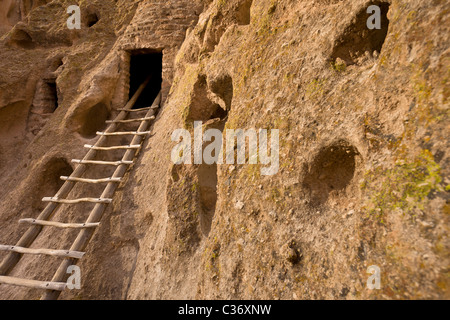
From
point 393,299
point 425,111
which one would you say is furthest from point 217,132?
point 393,299

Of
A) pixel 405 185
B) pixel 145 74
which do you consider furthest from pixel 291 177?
pixel 145 74

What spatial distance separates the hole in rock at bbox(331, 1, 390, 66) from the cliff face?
0.04 ft

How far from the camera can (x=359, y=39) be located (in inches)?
88.0

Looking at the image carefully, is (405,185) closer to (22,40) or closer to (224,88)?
(224,88)

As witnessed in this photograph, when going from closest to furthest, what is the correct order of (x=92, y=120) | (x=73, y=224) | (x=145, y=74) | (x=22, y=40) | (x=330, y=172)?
1. (x=330, y=172)
2. (x=73, y=224)
3. (x=92, y=120)
4. (x=22, y=40)
5. (x=145, y=74)

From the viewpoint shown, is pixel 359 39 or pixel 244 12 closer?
pixel 359 39

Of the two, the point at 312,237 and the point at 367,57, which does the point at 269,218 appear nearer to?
the point at 312,237

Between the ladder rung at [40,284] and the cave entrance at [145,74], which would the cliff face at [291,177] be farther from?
the cave entrance at [145,74]

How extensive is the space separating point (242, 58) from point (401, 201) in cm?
214

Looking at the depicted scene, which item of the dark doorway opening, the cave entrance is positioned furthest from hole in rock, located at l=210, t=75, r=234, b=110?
the dark doorway opening

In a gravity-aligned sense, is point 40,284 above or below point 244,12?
below

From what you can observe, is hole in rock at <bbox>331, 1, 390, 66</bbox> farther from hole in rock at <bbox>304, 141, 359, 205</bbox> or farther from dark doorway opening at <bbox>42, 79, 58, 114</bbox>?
dark doorway opening at <bbox>42, 79, 58, 114</bbox>

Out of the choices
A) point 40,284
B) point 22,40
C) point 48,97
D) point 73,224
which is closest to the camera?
point 40,284

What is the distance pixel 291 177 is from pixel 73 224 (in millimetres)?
2976
